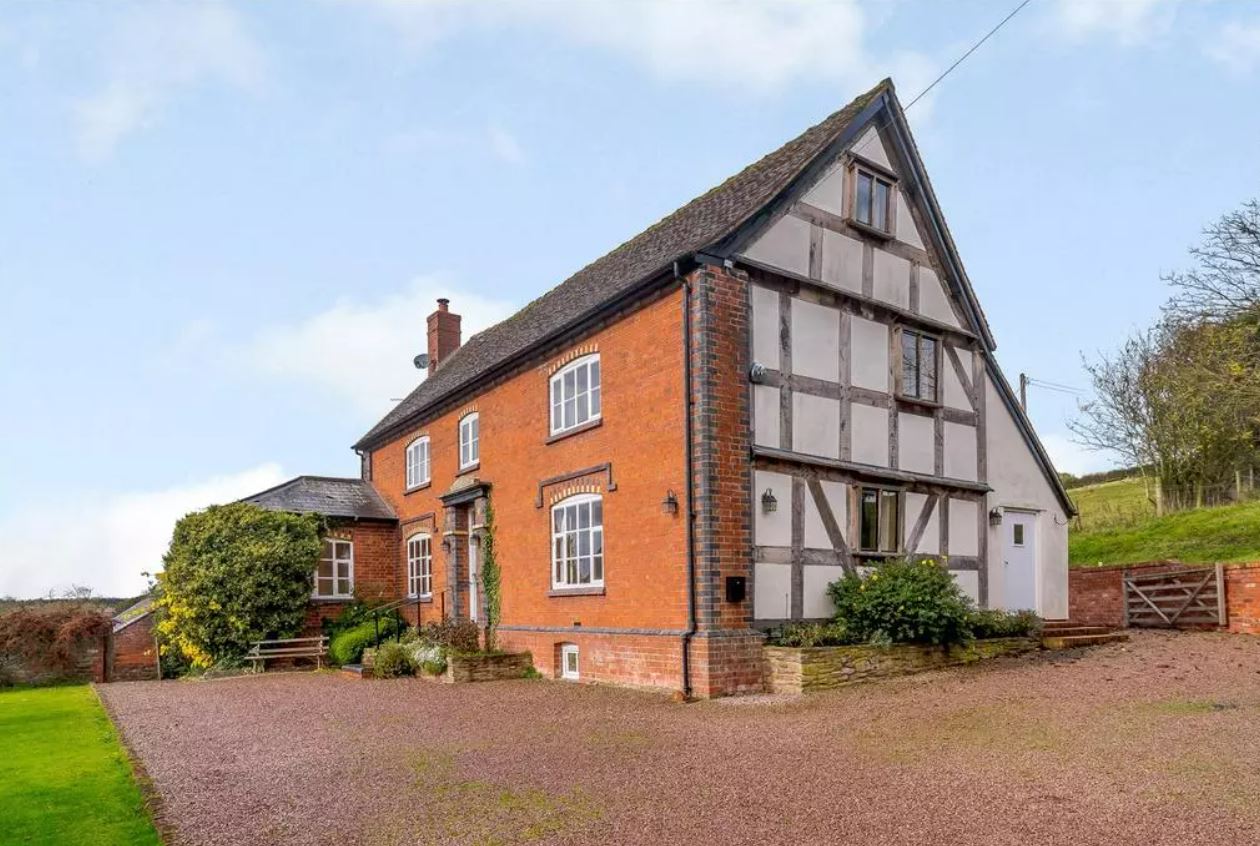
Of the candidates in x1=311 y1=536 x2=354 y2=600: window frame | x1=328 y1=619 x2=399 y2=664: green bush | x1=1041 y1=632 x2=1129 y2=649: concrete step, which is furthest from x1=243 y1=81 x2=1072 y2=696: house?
x1=311 y1=536 x2=354 y2=600: window frame

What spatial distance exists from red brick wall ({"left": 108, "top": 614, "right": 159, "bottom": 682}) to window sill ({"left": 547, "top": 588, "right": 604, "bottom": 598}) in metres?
12.0

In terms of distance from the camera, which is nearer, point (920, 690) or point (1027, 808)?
point (1027, 808)

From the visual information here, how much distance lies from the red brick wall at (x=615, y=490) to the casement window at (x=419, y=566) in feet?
12.8

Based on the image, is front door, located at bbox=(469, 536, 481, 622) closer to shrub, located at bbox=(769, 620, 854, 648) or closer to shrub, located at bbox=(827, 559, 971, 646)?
shrub, located at bbox=(769, 620, 854, 648)

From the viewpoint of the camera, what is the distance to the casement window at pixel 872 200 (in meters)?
15.9

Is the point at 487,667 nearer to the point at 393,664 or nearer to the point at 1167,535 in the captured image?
the point at 393,664

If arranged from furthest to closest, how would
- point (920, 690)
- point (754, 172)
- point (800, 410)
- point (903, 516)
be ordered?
1. point (754, 172)
2. point (903, 516)
3. point (800, 410)
4. point (920, 690)

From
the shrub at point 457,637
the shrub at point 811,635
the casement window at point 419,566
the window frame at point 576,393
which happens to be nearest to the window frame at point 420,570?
the casement window at point 419,566

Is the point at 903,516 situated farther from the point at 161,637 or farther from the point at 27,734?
the point at 161,637

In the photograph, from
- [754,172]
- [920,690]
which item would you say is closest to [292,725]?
[920,690]

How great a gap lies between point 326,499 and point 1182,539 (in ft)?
74.3

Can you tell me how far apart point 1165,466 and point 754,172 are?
21.2 metres

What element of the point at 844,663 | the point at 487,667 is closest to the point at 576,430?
the point at 487,667

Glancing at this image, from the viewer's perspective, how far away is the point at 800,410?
14594 millimetres
